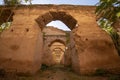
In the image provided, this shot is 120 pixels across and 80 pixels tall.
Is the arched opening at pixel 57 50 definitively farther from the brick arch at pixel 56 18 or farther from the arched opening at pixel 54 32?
the brick arch at pixel 56 18

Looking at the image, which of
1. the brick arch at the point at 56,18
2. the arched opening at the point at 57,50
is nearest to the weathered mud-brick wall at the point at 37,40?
the brick arch at the point at 56,18

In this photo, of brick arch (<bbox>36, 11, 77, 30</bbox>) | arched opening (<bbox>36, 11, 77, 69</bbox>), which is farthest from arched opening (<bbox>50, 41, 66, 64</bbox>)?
brick arch (<bbox>36, 11, 77, 30</bbox>)

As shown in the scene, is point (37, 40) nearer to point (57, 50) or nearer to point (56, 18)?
point (56, 18)

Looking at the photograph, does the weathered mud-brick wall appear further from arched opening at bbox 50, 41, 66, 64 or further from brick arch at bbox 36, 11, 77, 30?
arched opening at bbox 50, 41, 66, 64

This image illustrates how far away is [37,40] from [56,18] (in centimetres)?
223

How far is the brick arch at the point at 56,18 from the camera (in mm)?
9664

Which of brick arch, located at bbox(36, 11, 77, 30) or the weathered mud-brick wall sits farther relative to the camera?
brick arch, located at bbox(36, 11, 77, 30)

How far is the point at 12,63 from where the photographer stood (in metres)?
8.30

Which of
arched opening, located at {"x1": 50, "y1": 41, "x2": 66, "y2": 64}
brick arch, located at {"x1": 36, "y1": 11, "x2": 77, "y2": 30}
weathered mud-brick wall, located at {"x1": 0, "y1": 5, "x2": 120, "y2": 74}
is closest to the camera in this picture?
weathered mud-brick wall, located at {"x1": 0, "y1": 5, "x2": 120, "y2": 74}

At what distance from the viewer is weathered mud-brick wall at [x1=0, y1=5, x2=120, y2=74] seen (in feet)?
27.5

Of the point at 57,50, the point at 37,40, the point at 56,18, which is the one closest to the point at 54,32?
the point at 57,50

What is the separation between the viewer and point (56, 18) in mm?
10445

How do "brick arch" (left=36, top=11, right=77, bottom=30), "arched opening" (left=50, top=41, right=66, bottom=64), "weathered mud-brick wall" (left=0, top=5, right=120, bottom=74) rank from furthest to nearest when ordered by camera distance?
1. "arched opening" (left=50, top=41, right=66, bottom=64)
2. "brick arch" (left=36, top=11, right=77, bottom=30)
3. "weathered mud-brick wall" (left=0, top=5, right=120, bottom=74)

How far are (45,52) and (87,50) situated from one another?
7.62 m
